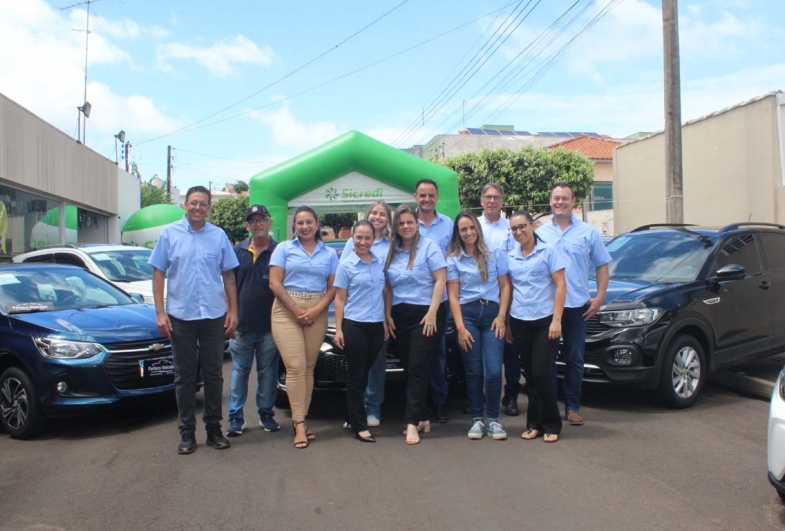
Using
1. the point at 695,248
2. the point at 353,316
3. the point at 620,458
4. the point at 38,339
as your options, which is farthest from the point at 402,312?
the point at 695,248

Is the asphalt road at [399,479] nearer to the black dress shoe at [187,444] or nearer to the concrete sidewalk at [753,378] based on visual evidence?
the black dress shoe at [187,444]

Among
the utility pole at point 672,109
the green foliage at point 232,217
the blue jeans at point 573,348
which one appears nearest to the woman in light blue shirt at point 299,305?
the blue jeans at point 573,348

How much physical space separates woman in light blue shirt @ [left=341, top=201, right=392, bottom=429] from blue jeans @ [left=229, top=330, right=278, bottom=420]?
2.47 ft

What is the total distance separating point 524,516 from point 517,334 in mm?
1889

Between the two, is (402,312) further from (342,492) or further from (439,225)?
(342,492)

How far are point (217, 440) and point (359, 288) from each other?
1619 mm

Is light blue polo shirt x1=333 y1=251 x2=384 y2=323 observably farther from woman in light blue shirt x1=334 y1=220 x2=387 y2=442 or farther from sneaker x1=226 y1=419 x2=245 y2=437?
sneaker x1=226 y1=419 x2=245 y2=437

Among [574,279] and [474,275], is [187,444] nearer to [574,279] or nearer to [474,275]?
[474,275]

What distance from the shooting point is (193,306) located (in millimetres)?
5219

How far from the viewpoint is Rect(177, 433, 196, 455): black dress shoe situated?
17.0ft

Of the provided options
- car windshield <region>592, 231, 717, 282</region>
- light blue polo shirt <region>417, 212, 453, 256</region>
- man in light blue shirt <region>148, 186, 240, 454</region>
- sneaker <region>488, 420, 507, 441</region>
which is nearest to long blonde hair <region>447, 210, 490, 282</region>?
light blue polo shirt <region>417, 212, 453, 256</region>

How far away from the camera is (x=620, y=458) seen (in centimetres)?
497

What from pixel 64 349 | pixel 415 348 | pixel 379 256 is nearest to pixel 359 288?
pixel 379 256

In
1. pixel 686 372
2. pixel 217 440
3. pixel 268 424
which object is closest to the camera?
pixel 217 440
